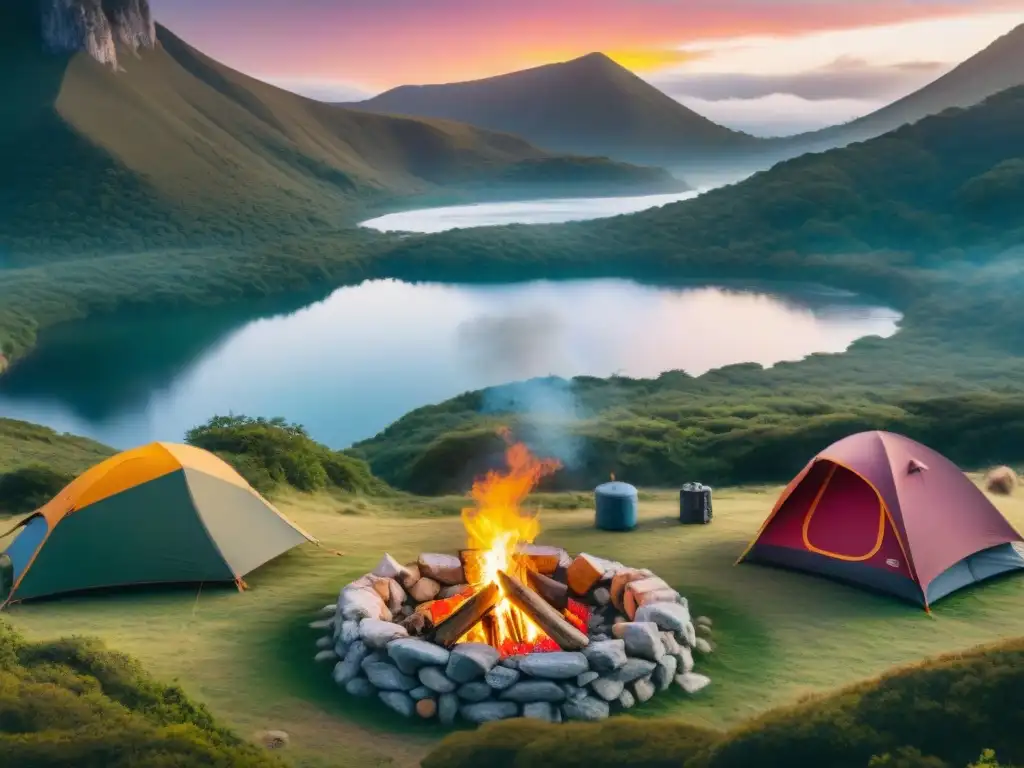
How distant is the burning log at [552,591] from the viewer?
1283 centimetres

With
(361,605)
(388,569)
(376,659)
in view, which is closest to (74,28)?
(388,569)

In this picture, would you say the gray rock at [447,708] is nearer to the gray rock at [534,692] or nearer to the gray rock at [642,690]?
the gray rock at [534,692]

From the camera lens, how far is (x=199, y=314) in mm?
102500

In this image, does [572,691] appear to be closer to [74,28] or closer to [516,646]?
[516,646]

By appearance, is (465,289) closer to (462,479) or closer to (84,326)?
(84,326)

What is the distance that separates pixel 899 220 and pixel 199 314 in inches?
3412

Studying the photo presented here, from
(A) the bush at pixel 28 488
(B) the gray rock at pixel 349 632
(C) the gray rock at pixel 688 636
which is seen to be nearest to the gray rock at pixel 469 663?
(B) the gray rock at pixel 349 632

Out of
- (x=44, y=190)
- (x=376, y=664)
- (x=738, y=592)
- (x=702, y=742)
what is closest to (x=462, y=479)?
(x=738, y=592)

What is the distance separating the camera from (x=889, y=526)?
46.2 ft

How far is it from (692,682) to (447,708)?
279 cm

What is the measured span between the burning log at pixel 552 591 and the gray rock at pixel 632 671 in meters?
1.93

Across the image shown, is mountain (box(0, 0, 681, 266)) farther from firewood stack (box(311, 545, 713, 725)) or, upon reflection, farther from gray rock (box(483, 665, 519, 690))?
gray rock (box(483, 665, 519, 690))

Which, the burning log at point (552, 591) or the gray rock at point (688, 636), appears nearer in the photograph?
the gray rock at point (688, 636)

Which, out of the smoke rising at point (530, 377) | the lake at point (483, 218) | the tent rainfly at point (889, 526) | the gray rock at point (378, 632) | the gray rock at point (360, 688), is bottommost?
the gray rock at point (360, 688)
